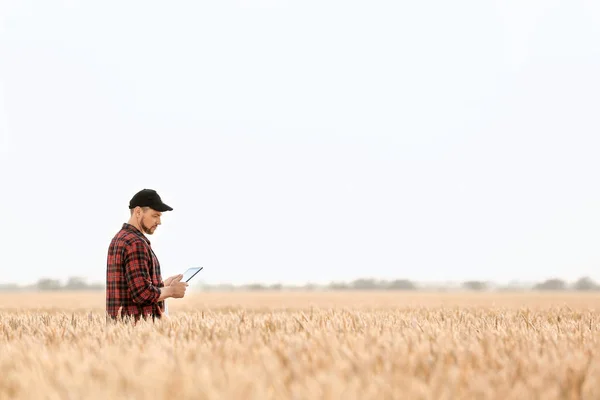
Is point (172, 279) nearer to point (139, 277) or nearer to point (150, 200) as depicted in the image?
point (139, 277)

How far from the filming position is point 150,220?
6.06 meters

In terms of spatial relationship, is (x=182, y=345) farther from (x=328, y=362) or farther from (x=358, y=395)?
(x=358, y=395)

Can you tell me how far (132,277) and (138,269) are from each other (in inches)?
3.3

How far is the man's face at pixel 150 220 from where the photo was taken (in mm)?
6039

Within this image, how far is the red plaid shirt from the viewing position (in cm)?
603

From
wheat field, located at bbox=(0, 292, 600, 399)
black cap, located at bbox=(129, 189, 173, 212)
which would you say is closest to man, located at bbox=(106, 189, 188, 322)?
black cap, located at bbox=(129, 189, 173, 212)

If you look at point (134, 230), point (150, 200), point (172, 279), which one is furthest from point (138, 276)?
point (150, 200)

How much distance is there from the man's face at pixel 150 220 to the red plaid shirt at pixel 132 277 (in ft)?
0.29

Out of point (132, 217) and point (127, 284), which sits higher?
point (132, 217)

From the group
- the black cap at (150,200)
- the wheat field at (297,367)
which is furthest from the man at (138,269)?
the wheat field at (297,367)

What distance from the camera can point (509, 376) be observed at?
11.4 ft

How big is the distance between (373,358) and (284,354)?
49 cm

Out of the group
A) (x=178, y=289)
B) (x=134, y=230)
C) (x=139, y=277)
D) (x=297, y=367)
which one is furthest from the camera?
(x=134, y=230)

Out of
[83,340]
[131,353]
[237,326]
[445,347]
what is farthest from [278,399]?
[237,326]
